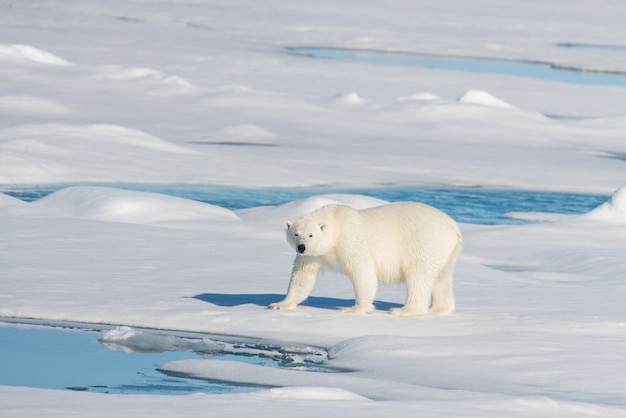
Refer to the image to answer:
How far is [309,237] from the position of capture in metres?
6.20

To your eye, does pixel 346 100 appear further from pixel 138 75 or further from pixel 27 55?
pixel 27 55

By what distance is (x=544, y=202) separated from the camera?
13.0 metres

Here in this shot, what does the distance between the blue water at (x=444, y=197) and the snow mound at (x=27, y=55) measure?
1153 cm

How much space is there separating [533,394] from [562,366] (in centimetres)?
47

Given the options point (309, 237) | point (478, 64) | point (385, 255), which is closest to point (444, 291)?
point (385, 255)

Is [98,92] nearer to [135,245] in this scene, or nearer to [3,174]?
[3,174]

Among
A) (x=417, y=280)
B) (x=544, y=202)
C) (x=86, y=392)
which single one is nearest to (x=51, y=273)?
(x=417, y=280)

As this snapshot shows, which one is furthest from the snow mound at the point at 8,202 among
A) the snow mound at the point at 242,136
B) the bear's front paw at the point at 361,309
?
the snow mound at the point at 242,136

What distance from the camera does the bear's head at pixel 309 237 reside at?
6188 millimetres

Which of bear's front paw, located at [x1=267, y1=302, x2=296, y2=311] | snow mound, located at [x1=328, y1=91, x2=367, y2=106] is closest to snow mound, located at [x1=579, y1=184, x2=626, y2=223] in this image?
bear's front paw, located at [x1=267, y1=302, x2=296, y2=311]

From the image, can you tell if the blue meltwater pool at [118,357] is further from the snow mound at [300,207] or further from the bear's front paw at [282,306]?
the snow mound at [300,207]

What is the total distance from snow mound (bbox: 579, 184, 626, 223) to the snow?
17 millimetres

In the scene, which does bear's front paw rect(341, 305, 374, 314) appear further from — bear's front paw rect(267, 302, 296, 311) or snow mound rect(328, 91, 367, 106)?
snow mound rect(328, 91, 367, 106)

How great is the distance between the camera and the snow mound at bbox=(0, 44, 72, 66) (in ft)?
76.7
